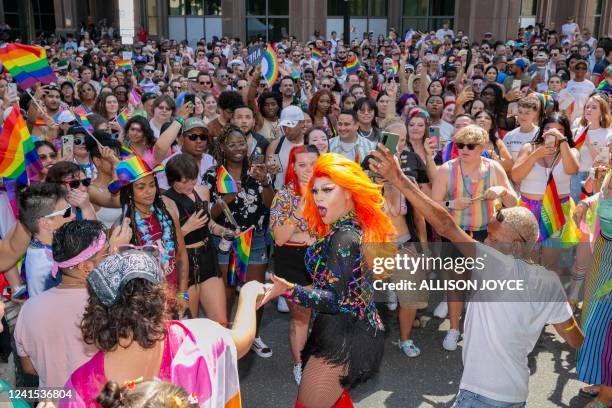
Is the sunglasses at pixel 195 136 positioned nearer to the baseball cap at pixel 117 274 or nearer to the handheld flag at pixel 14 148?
the handheld flag at pixel 14 148

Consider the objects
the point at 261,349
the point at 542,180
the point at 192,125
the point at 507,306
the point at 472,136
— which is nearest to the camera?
the point at 507,306

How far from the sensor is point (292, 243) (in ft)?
14.9

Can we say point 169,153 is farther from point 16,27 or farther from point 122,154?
point 16,27

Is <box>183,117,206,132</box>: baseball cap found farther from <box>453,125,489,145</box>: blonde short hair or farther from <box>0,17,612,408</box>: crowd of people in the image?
<box>453,125,489,145</box>: blonde short hair

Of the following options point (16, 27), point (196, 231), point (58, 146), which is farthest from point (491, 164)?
point (16, 27)

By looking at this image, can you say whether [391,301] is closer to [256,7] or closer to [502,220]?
[502,220]

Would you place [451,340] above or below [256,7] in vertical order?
below

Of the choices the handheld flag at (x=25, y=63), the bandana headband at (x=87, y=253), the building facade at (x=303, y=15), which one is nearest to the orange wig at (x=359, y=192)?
the bandana headband at (x=87, y=253)

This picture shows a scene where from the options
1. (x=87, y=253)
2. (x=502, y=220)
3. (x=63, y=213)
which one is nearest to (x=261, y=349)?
(x=63, y=213)

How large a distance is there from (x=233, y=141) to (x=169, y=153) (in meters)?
1.45

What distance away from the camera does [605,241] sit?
13.3 ft

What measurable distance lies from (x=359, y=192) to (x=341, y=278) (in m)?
0.48

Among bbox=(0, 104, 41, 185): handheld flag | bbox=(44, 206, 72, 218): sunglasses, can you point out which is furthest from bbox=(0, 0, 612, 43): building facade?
bbox=(44, 206, 72, 218): sunglasses

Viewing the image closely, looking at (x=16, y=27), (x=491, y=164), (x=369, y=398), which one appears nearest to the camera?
(x=369, y=398)
